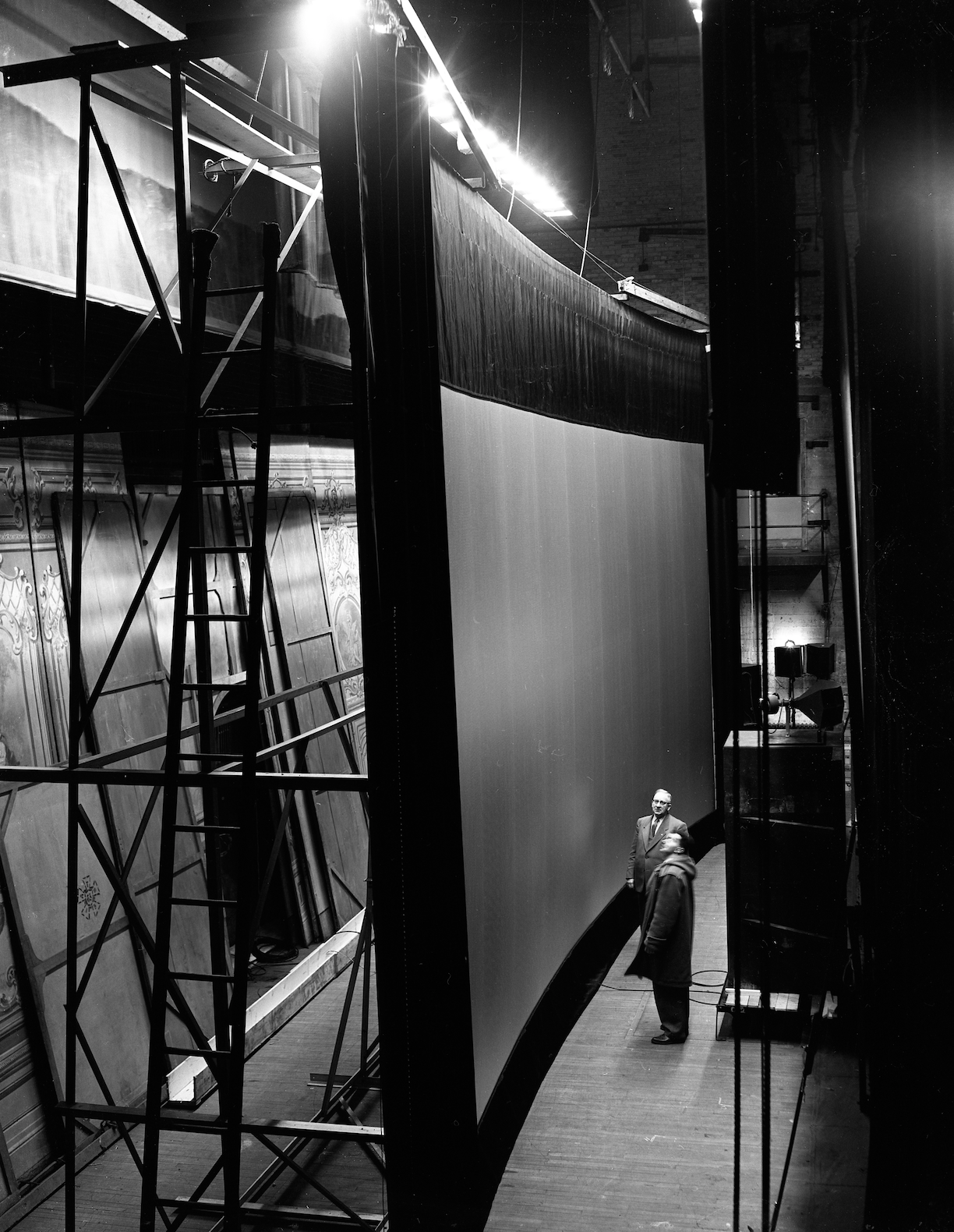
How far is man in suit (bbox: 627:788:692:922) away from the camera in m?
9.43

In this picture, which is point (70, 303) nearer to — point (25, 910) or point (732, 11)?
point (25, 910)

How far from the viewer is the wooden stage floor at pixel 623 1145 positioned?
22.0 ft

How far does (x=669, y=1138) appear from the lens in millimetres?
7508

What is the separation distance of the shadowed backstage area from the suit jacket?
0.47 meters

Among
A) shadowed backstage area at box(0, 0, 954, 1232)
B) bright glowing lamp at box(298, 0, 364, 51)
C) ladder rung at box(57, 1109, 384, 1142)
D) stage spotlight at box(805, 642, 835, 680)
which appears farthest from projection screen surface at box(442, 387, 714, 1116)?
stage spotlight at box(805, 642, 835, 680)

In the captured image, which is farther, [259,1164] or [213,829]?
[259,1164]

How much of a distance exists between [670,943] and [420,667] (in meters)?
3.67

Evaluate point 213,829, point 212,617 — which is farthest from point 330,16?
point 213,829

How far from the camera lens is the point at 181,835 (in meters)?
8.73

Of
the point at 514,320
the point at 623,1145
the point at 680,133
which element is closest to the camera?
the point at 623,1145

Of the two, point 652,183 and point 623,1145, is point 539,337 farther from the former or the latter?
point 652,183

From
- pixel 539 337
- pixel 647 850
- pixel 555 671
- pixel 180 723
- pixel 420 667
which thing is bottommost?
pixel 647 850

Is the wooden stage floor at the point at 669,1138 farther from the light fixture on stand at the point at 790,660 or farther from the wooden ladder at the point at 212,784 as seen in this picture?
the light fixture on stand at the point at 790,660

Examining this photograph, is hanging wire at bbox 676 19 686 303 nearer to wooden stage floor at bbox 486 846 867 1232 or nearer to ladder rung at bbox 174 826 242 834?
wooden stage floor at bbox 486 846 867 1232
